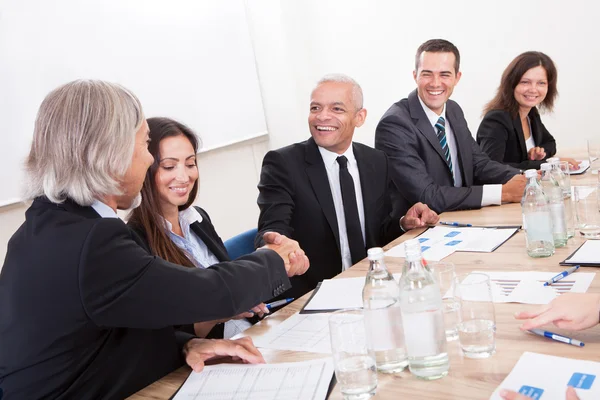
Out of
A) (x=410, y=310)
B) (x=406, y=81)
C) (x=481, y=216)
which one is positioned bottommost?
(x=481, y=216)

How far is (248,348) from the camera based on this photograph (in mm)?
1437

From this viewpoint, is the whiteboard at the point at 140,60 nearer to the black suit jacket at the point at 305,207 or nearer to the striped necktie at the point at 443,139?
the black suit jacket at the point at 305,207

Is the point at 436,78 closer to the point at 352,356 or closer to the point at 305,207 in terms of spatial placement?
the point at 305,207

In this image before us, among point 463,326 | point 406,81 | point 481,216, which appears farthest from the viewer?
point 406,81

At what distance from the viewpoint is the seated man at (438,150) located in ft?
9.39

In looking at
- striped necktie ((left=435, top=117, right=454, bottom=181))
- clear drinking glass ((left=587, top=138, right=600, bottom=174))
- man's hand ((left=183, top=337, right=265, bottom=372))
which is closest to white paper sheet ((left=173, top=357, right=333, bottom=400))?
man's hand ((left=183, top=337, right=265, bottom=372))

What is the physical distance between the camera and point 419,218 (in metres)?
2.58

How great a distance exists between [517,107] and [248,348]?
3.31 metres

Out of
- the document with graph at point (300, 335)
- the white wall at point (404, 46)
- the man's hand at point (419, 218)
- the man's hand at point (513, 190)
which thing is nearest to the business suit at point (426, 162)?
the man's hand at point (513, 190)

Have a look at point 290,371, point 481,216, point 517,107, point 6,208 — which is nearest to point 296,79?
point 517,107

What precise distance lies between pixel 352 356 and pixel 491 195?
1878mm

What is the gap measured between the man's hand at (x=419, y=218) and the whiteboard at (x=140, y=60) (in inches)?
86.1

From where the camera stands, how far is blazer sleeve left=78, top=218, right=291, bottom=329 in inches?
50.0

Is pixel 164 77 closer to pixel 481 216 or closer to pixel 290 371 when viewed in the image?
pixel 481 216
